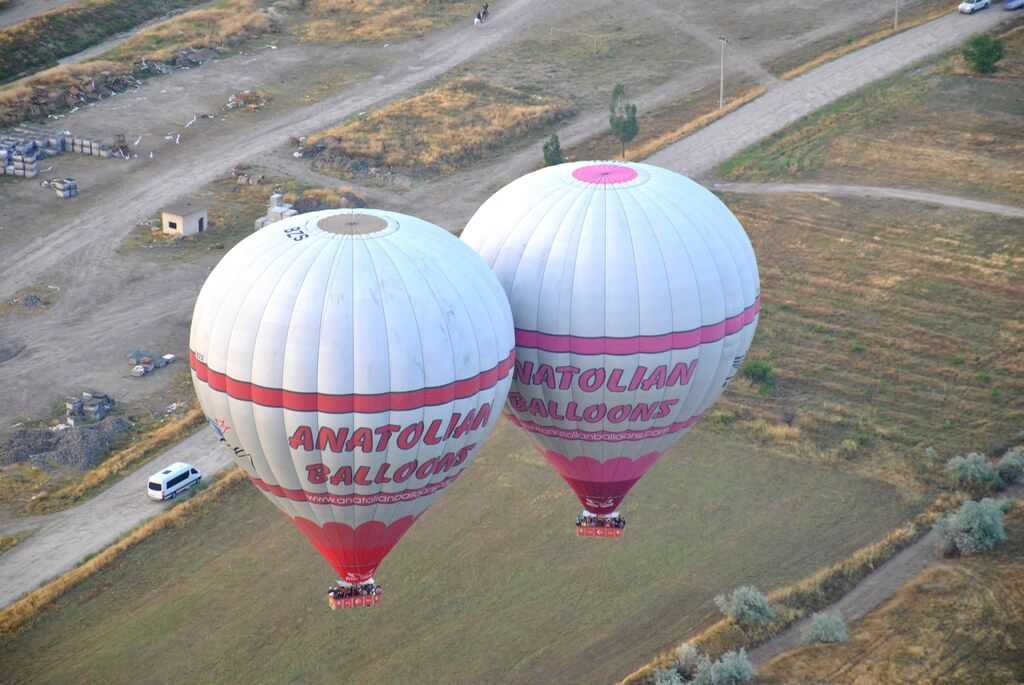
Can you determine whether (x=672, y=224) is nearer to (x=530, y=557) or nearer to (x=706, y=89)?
(x=530, y=557)

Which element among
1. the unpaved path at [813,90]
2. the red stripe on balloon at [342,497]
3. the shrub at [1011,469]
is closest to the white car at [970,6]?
the unpaved path at [813,90]

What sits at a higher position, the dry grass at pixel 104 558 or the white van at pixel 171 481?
the white van at pixel 171 481

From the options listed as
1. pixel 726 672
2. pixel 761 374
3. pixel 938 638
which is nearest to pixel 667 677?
pixel 726 672

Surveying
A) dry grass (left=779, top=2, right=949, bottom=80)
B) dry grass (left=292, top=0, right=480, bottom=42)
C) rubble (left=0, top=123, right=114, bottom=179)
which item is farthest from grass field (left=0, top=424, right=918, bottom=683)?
dry grass (left=292, top=0, right=480, bottom=42)

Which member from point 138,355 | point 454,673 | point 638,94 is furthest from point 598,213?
point 638,94

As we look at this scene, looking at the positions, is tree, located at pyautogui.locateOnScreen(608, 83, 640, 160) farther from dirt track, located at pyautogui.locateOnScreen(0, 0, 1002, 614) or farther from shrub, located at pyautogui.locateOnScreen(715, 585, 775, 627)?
shrub, located at pyautogui.locateOnScreen(715, 585, 775, 627)

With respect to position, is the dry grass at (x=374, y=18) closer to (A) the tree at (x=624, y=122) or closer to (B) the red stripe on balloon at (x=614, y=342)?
(A) the tree at (x=624, y=122)
